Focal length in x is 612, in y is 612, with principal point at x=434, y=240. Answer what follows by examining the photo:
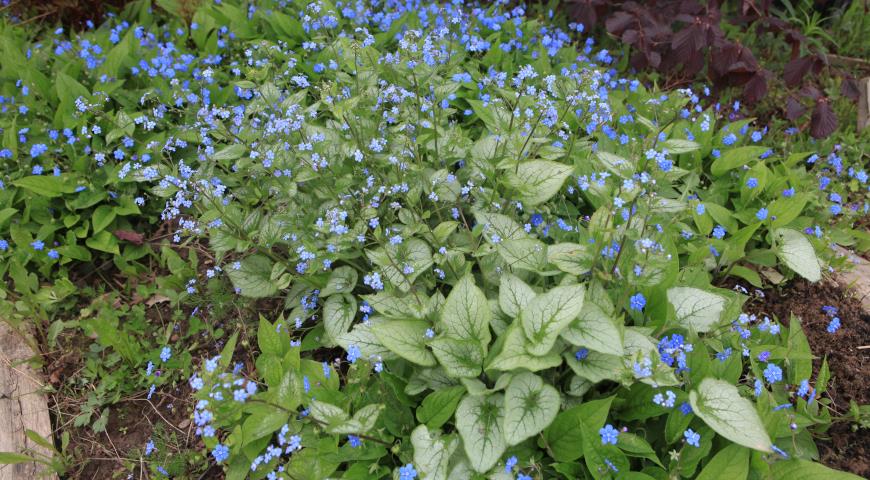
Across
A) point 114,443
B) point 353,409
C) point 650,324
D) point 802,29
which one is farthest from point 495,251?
point 802,29

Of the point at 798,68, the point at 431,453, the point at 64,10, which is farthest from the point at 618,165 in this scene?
the point at 64,10

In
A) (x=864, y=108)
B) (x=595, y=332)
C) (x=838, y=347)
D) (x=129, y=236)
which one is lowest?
(x=838, y=347)

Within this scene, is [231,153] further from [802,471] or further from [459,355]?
[802,471]

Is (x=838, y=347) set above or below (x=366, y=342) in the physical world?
below

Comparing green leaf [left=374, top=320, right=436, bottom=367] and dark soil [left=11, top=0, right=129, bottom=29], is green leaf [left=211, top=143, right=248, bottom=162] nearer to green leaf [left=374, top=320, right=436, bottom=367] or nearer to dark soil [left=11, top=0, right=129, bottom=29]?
green leaf [left=374, top=320, right=436, bottom=367]

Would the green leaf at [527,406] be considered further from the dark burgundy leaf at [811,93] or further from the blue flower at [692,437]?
the dark burgundy leaf at [811,93]

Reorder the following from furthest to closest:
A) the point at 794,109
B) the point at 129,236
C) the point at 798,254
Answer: the point at 794,109 → the point at 129,236 → the point at 798,254

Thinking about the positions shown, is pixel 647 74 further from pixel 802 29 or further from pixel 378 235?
pixel 378 235
